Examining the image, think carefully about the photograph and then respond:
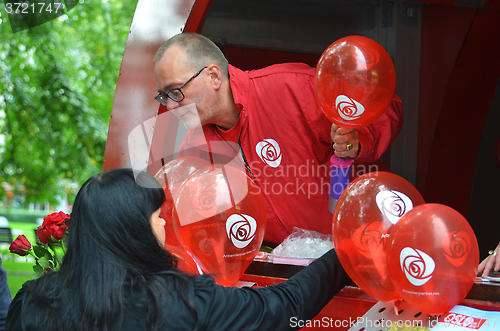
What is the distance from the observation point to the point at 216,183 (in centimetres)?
157

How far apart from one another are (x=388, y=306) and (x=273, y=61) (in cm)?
252

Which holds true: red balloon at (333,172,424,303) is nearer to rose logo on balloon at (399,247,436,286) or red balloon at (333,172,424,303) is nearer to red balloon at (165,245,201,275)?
rose logo on balloon at (399,247,436,286)

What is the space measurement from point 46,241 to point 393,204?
1.42 meters

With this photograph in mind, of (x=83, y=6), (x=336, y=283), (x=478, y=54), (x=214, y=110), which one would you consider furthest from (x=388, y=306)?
(x=83, y=6)

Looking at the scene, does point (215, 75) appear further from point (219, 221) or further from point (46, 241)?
point (46, 241)

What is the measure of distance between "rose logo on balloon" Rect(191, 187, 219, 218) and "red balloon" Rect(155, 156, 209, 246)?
189mm

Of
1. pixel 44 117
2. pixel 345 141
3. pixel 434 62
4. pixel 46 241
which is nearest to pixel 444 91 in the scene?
pixel 434 62

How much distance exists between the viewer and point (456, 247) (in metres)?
1.11

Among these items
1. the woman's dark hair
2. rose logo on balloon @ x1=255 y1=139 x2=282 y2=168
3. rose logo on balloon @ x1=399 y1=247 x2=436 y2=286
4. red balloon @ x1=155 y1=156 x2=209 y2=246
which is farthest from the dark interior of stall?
the woman's dark hair

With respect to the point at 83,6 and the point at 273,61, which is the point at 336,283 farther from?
the point at 83,6

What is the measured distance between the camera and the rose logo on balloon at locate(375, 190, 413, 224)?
1312 mm

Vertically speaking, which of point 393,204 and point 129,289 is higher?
point 393,204

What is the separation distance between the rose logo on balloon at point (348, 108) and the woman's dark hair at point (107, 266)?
711 millimetres

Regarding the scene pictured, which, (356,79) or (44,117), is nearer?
(356,79)
